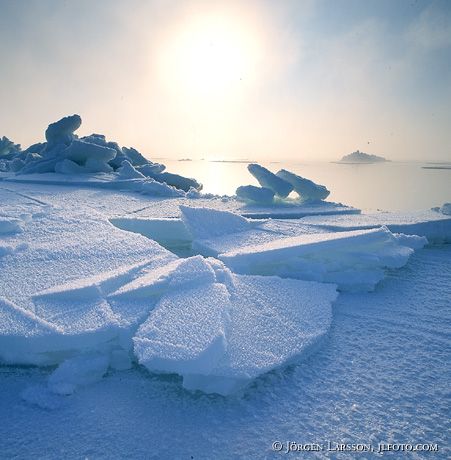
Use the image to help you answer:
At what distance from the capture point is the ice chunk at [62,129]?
29.9 feet

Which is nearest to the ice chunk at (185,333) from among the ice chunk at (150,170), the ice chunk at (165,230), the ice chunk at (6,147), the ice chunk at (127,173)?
the ice chunk at (165,230)

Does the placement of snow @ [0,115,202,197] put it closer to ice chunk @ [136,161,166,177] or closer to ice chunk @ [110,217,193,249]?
ice chunk @ [136,161,166,177]

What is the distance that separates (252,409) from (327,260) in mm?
1291

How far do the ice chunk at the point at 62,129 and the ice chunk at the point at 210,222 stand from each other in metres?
7.69

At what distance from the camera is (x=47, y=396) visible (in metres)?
1.25

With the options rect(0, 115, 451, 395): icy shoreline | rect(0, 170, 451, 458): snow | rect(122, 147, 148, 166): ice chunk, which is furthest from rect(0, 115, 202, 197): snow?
rect(0, 170, 451, 458): snow

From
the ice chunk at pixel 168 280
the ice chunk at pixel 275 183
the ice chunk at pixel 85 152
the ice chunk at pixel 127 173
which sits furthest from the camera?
the ice chunk at pixel 85 152

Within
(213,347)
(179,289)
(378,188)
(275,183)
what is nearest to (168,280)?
(179,289)

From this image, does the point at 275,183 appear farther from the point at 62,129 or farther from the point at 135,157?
the point at 135,157

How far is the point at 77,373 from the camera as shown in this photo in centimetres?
133

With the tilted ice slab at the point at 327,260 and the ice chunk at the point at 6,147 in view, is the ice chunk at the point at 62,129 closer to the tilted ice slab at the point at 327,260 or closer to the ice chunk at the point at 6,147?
the tilted ice slab at the point at 327,260

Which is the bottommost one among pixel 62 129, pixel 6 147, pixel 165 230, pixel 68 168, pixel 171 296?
pixel 171 296

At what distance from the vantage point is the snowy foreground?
1.13 meters

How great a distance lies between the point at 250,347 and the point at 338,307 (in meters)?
0.80
